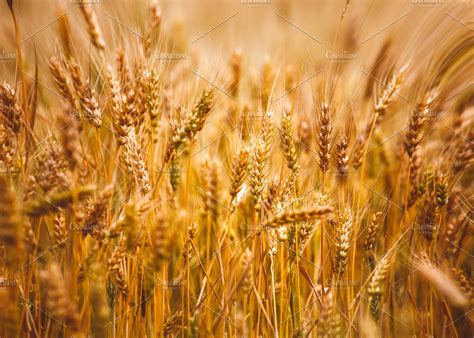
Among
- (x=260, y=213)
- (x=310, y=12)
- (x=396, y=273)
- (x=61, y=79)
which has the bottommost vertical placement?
(x=396, y=273)

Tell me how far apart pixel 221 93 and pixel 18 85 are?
651 mm

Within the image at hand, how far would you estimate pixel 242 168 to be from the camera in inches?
41.8

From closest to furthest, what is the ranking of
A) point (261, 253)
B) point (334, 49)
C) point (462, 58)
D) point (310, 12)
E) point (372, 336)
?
point (372, 336), point (261, 253), point (334, 49), point (462, 58), point (310, 12)

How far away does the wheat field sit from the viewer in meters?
1.06

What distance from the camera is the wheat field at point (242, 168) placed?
1.06 meters

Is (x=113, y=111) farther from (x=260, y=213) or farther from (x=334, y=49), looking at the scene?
(x=334, y=49)

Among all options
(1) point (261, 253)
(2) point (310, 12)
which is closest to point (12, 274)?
(1) point (261, 253)

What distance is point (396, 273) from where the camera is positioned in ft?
4.25

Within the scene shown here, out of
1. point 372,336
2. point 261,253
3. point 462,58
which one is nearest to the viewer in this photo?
point 372,336
